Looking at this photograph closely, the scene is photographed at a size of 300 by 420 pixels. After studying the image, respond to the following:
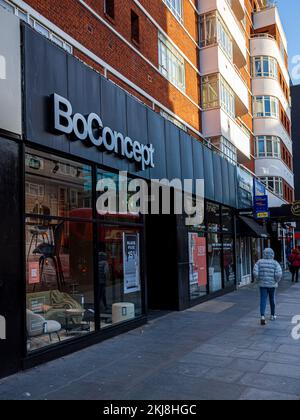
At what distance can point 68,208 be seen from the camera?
8.62 meters

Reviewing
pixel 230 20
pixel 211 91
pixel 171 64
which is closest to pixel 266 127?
pixel 230 20

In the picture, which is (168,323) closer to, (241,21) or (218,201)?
(218,201)

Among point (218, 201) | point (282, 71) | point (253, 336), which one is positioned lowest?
point (253, 336)

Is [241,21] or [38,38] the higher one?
[241,21]

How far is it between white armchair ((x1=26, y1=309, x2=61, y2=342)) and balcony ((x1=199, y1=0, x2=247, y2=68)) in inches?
662

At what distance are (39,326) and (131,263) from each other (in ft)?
11.8

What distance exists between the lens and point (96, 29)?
11797mm

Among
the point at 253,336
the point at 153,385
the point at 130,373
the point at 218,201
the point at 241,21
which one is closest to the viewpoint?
the point at 153,385

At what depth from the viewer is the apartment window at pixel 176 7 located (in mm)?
16792

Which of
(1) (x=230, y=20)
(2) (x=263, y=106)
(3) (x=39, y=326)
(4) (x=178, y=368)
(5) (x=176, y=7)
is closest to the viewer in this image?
(4) (x=178, y=368)

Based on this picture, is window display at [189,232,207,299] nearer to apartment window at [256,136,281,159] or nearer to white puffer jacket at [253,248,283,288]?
white puffer jacket at [253,248,283,288]

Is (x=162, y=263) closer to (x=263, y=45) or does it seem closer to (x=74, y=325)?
(x=74, y=325)

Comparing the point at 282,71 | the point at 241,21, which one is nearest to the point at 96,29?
the point at 241,21
